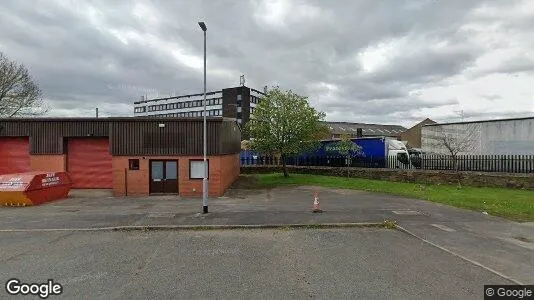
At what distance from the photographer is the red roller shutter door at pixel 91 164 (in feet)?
74.7

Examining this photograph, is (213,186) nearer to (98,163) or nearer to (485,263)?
(98,163)

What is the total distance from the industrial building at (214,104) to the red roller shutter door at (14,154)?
173 ft

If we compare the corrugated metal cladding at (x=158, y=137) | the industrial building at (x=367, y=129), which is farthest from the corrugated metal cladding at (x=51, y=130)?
the industrial building at (x=367, y=129)

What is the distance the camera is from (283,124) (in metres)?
27.4

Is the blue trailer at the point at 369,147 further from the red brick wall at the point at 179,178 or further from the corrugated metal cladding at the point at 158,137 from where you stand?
the corrugated metal cladding at the point at 158,137

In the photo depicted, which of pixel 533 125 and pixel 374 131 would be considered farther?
pixel 374 131

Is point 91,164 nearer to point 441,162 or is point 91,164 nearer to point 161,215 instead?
point 161,215

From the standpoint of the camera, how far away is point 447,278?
7.29 meters

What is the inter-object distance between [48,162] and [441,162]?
26532mm

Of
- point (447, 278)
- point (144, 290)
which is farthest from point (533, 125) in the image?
point (144, 290)

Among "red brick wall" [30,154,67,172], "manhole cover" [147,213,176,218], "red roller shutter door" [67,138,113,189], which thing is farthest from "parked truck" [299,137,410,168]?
"red brick wall" [30,154,67,172]

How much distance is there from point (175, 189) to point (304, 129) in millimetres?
11255

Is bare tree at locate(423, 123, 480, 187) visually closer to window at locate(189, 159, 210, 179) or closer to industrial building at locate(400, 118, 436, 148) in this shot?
window at locate(189, 159, 210, 179)

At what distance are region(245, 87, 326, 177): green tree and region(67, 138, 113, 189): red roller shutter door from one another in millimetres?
10973
